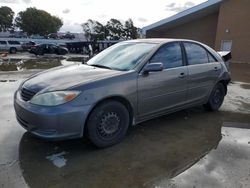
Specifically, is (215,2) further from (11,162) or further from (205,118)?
(11,162)

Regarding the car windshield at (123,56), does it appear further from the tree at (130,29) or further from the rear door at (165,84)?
the tree at (130,29)

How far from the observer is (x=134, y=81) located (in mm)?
4043

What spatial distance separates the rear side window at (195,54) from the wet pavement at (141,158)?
4.02ft

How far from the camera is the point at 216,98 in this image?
5.93 metres

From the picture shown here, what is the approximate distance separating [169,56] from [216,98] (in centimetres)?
190

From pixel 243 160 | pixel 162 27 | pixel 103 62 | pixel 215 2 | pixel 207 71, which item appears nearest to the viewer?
pixel 243 160

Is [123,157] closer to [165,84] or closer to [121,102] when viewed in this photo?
[121,102]

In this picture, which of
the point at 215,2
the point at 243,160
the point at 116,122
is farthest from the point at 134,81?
the point at 215,2

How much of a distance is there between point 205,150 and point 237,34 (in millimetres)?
19905

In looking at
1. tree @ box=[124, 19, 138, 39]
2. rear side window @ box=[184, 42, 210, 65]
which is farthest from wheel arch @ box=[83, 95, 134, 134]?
tree @ box=[124, 19, 138, 39]

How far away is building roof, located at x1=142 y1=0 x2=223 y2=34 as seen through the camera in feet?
69.2

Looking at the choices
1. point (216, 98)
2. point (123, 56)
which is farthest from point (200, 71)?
point (123, 56)

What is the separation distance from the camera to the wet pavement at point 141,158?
3.12 m

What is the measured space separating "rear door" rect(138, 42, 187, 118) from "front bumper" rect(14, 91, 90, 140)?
1.09 metres
